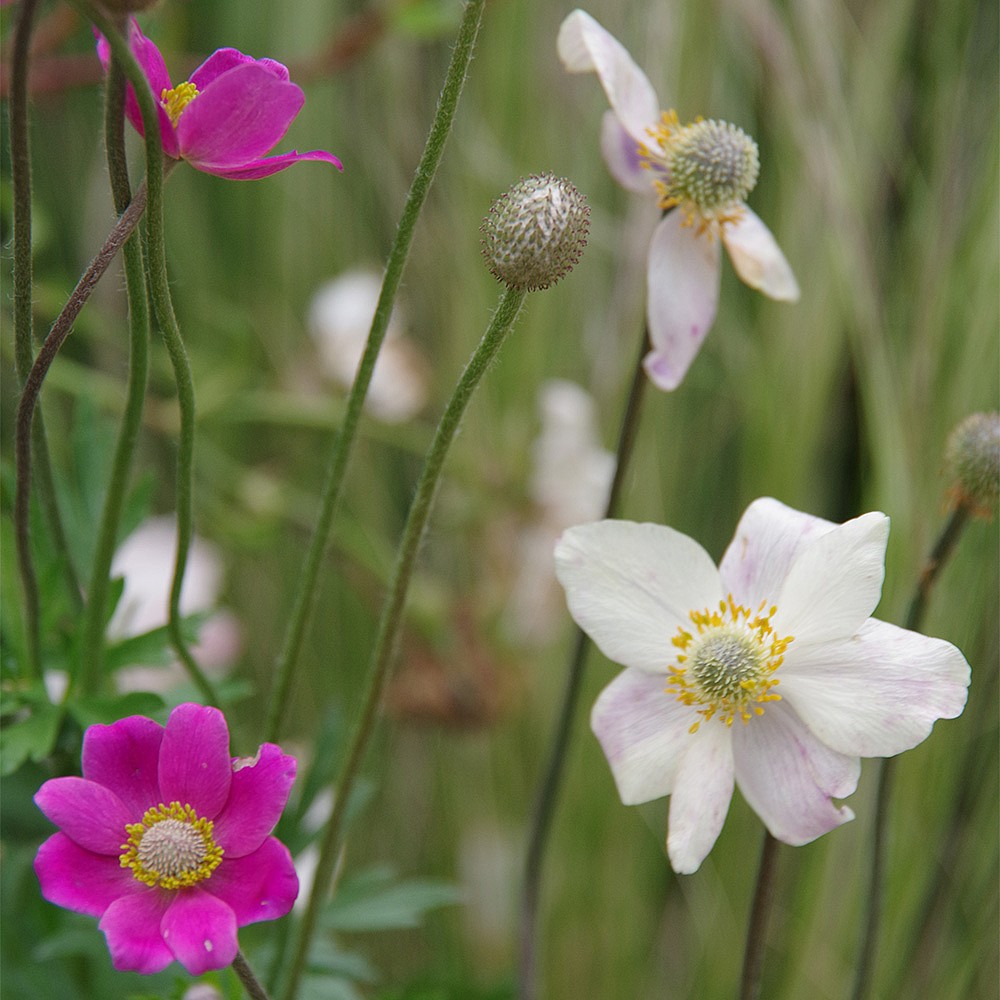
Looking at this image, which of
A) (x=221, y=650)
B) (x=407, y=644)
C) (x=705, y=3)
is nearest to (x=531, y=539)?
(x=407, y=644)

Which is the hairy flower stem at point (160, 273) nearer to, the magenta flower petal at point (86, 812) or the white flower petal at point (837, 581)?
the magenta flower petal at point (86, 812)

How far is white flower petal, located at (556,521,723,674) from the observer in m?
0.35

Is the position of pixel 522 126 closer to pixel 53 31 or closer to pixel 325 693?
pixel 53 31

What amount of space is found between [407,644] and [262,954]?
478 mm

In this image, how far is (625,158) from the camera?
433mm

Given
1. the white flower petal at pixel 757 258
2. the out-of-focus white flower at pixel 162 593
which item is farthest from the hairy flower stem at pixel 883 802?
the out-of-focus white flower at pixel 162 593

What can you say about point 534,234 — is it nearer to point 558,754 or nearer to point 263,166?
point 263,166

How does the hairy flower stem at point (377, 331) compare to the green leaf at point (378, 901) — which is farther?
the green leaf at point (378, 901)

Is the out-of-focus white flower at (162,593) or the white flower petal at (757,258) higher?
the white flower petal at (757,258)

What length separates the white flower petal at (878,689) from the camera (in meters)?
0.32

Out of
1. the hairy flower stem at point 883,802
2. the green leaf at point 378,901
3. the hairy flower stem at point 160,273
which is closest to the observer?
the hairy flower stem at point 160,273

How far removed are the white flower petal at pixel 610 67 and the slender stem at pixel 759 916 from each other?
23cm

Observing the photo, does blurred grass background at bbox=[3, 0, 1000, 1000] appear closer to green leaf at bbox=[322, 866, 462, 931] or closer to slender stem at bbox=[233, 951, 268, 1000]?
green leaf at bbox=[322, 866, 462, 931]

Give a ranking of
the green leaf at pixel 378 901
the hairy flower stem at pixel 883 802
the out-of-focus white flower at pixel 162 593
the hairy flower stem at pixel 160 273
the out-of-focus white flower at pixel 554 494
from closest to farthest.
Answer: the hairy flower stem at pixel 160 273 < the hairy flower stem at pixel 883 802 < the green leaf at pixel 378 901 < the out-of-focus white flower at pixel 162 593 < the out-of-focus white flower at pixel 554 494
